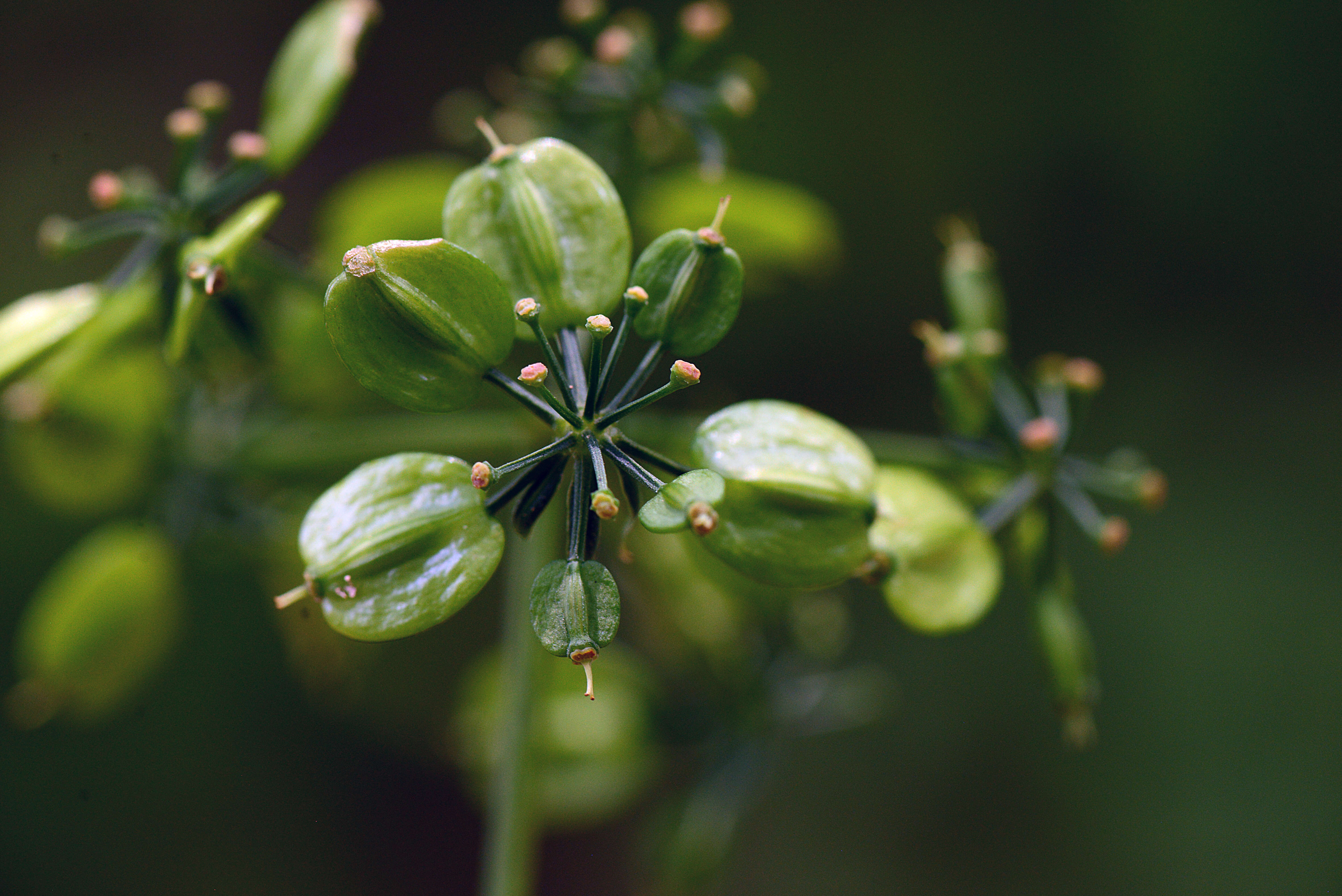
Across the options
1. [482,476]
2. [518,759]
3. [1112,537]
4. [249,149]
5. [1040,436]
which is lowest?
[518,759]

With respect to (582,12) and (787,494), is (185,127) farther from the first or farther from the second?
(787,494)

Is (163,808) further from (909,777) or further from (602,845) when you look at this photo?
(909,777)

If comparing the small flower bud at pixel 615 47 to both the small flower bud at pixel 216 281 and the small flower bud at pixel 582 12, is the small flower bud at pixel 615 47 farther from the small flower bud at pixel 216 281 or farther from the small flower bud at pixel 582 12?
the small flower bud at pixel 216 281

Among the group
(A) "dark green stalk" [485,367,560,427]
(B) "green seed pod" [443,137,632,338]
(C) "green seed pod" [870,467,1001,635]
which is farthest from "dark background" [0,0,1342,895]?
(A) "dark green stalk" [485,367,560,427]

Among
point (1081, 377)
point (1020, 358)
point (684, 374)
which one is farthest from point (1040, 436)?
point (1020, 358)

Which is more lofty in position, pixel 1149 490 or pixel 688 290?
pixel 688 290

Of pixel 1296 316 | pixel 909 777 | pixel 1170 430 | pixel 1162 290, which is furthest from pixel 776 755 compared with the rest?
pixel 1296 316

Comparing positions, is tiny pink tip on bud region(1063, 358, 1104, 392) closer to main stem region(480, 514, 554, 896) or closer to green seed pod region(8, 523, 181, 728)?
main stem region(480, 514, 554, 896)
